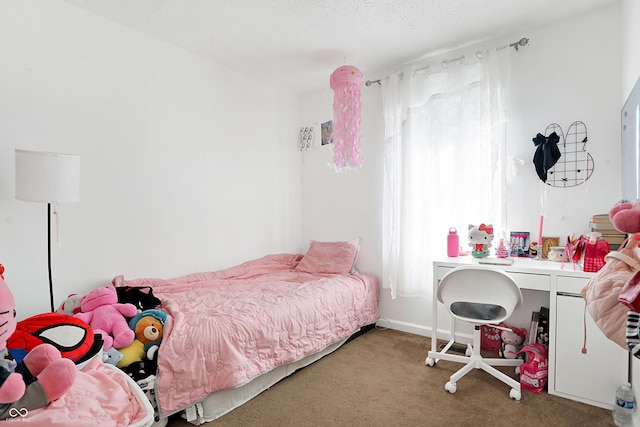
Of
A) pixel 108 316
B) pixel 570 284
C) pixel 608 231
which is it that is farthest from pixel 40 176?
pixel 608 231

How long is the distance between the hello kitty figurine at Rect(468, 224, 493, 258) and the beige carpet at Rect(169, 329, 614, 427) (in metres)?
0.82

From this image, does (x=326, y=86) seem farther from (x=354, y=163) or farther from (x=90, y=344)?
(x=90, y=344)

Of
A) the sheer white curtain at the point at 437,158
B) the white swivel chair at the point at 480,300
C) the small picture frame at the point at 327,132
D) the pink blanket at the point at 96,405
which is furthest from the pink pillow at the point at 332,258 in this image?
the pink blanket at the point at 96,405

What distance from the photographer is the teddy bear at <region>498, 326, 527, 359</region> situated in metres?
2.54

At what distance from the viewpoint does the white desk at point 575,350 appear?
1969mm

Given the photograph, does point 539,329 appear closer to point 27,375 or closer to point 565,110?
point 565,110

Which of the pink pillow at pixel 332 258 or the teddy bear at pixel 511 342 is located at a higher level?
the pink pillow at pixel 332 258

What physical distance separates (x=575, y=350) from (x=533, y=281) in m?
0.42

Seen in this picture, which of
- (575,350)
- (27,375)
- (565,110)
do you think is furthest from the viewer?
(565,110)

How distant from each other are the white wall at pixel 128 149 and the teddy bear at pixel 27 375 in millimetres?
1126

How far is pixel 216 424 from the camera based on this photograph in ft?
6.11

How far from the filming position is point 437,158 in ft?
9.73

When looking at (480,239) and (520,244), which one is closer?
(480,239)

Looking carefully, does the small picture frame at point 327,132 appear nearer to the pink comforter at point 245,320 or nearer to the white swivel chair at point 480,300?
the pink comforter at point 245,320
